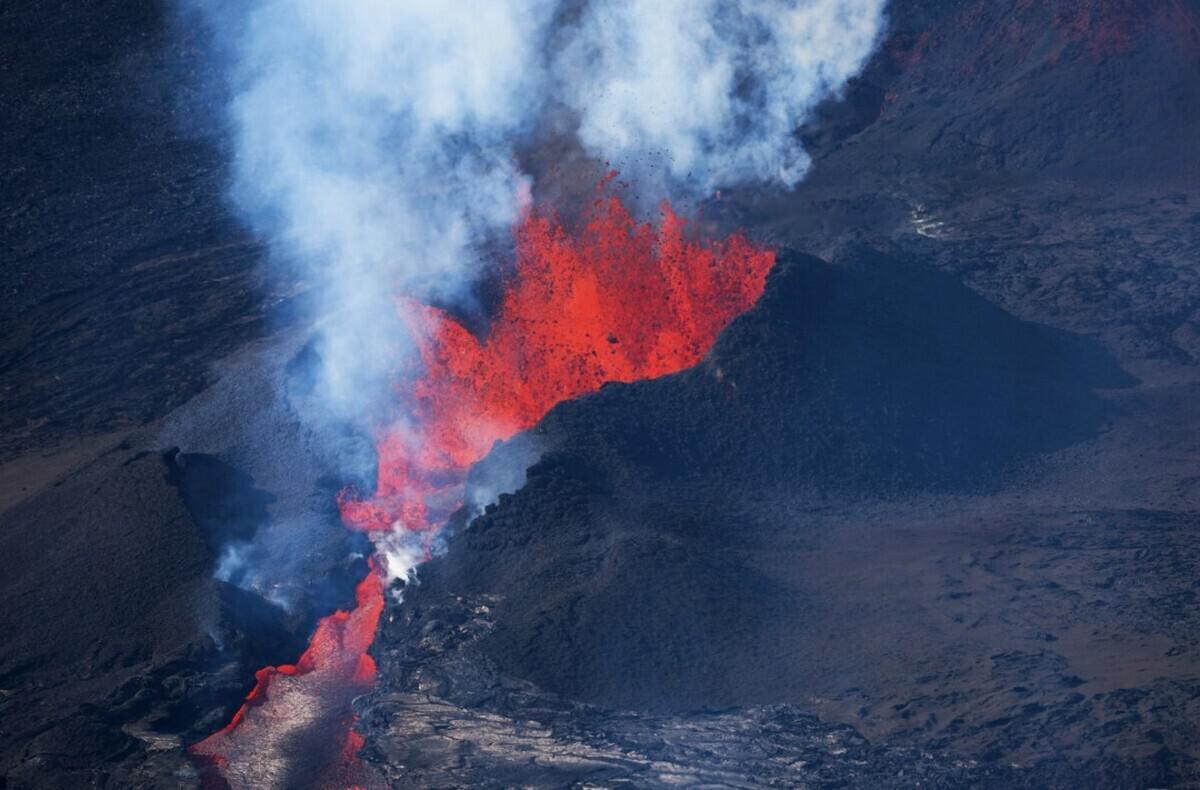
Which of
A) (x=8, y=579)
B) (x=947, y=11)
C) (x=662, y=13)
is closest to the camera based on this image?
(x=8, y=579)

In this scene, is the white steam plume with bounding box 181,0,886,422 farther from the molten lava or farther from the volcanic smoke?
the molten lava

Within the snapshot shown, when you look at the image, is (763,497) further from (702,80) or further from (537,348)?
(702,80)

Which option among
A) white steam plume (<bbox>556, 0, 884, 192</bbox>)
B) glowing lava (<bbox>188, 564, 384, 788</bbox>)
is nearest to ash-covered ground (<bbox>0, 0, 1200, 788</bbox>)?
glowing lava (<bbox>188, 564, 384, 788</bbox>)

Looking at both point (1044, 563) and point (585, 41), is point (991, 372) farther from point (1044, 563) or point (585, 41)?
point (585, 41)

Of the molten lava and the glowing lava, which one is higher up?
the molten lava

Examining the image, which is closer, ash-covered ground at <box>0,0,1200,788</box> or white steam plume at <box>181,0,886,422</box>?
ash-covered ground at <box>0,0,1200,788</box>

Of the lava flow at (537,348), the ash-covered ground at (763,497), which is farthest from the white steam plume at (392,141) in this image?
the lava flow at (537,348)

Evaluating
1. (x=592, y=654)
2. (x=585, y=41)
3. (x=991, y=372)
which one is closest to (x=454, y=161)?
(x=585, y=41)
